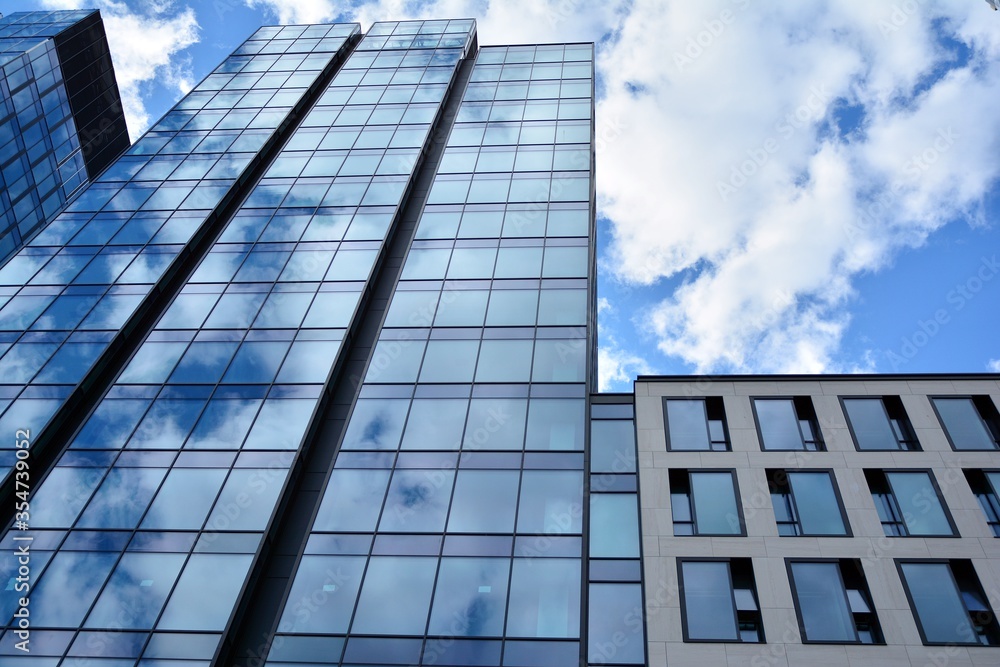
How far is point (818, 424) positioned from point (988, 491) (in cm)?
508

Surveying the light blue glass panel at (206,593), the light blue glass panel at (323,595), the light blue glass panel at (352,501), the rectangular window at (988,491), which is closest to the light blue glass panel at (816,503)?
the rectangular window at (988,491)

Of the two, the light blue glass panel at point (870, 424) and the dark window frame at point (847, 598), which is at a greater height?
the light blue glass panel at point (870, 424)

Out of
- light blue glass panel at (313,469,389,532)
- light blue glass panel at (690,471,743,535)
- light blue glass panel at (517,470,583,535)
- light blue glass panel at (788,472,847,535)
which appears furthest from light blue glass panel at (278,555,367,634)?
light blue glass panel at (788,472,847,535)

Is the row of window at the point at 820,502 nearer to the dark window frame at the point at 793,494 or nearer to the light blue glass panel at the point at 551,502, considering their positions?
the dark window frame at the point at 793,494

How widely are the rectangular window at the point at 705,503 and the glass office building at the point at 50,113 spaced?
133 feet

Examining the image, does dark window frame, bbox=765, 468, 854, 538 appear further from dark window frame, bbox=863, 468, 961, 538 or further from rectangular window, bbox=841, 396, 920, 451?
rectangular window, bbox=841, 396, 920, 451

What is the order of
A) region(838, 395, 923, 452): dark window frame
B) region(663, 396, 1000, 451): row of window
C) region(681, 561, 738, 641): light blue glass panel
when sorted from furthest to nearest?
region(663, 396, 1000, 451): row of window < region(838, 395, 923, 452): dark window frame < region(681, 561, 738, 641): light blue glass panel

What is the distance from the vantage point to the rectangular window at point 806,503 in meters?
23.4

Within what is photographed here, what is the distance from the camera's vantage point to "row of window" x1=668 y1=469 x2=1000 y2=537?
2322 centimetres

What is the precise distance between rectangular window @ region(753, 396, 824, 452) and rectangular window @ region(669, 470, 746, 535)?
2138 millimetres

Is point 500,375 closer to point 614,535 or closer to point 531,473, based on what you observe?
point 531,473

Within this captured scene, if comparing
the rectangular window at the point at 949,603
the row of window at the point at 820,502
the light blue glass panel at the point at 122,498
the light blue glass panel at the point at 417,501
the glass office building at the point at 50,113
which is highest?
the glass office building at the point at 50,113

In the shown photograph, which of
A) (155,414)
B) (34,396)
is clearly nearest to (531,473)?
(155,414)

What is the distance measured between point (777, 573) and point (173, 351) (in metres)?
23.0
